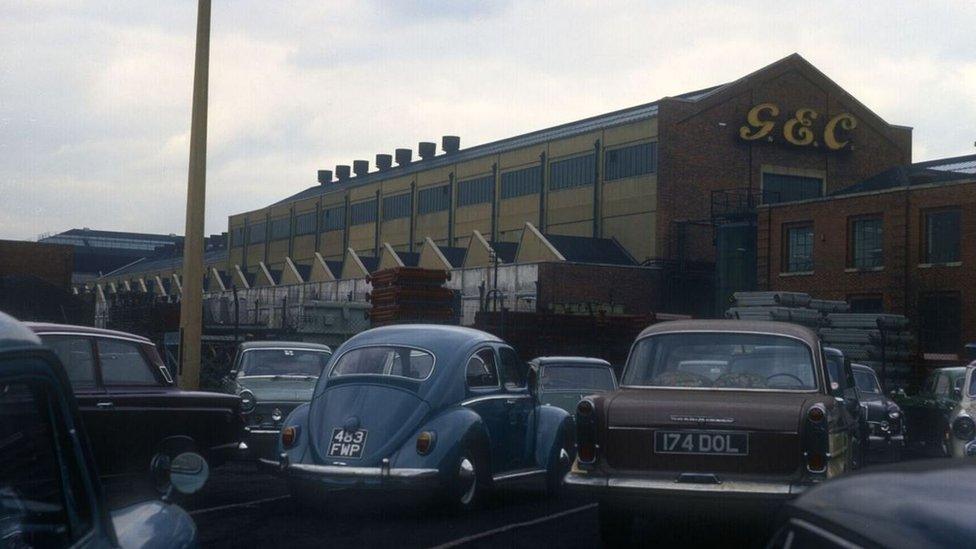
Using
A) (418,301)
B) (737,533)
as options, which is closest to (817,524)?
(737,533)

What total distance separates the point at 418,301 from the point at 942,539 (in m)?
28.5

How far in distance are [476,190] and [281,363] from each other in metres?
55.3

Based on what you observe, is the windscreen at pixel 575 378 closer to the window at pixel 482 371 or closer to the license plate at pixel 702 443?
the window at pixel 482 371

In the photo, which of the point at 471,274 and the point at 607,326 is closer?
the point at 607,326

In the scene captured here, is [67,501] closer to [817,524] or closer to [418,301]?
[817,524]

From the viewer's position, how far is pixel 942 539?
231 cm

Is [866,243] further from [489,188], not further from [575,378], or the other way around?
[575,378]

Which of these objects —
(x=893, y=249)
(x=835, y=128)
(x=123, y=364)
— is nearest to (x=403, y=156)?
(x=835, y=128)

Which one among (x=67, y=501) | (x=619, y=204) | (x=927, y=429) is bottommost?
(x=927, y=429)

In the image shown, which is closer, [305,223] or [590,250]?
[590,250]

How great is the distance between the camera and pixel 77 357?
1127 centimetres

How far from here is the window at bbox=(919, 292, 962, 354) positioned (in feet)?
144

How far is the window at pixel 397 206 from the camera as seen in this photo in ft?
260

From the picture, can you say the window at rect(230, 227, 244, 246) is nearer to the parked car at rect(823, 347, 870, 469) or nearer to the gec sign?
the gec sign
